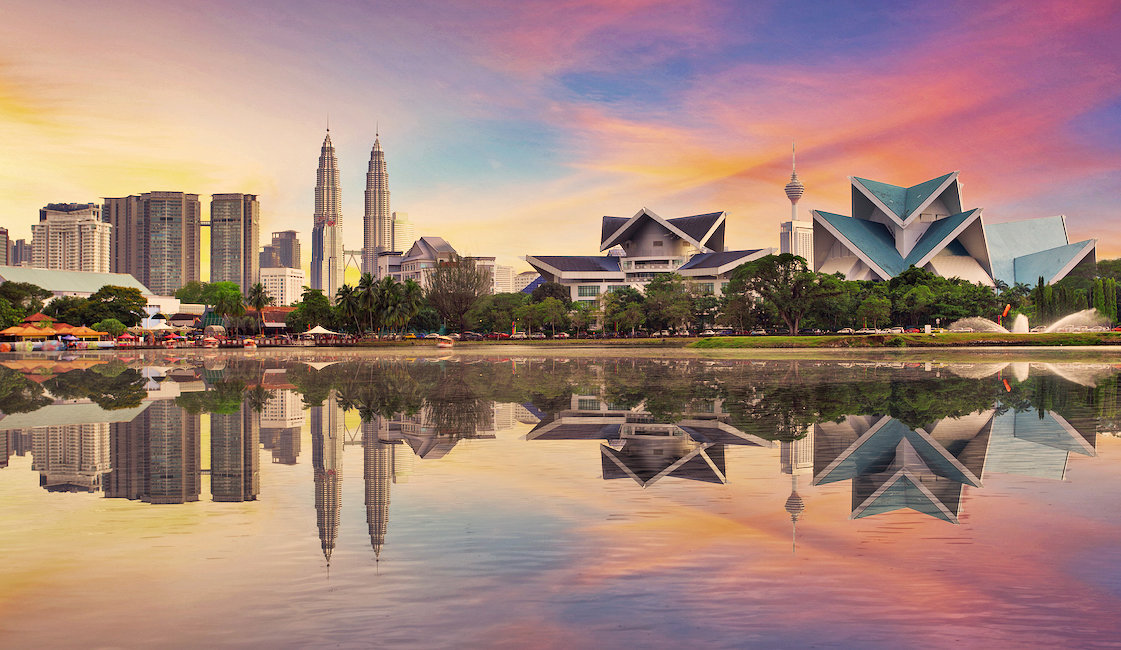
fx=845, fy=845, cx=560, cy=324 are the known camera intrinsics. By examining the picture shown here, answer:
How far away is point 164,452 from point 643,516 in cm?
760

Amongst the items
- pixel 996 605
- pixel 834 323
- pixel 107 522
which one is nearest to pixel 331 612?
pixel 107 522

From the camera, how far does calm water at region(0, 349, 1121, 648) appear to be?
5.25 metres

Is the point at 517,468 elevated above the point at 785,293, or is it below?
below

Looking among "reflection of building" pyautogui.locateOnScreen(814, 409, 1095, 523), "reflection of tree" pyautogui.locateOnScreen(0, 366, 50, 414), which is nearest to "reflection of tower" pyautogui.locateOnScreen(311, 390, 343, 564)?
"reflection of building" pyautogui.locateOnScreen(814, 409, 1095, 523)

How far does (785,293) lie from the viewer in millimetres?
61031

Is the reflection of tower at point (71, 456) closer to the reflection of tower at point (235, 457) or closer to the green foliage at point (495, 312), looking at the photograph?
the reflection of tower at point (235, 457)

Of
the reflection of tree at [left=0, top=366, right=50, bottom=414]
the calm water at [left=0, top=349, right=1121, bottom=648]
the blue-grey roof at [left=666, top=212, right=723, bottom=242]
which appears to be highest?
the blue-grey roof at [left=666, top=212, right=723, bottom=242]

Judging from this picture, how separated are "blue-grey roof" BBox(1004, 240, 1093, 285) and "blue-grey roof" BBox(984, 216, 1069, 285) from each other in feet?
3.84

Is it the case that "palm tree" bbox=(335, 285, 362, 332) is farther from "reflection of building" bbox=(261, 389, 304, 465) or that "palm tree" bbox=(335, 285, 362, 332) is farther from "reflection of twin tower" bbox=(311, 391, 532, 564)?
"reflection of twin tower" bbox=(311, 391, 532, 564)

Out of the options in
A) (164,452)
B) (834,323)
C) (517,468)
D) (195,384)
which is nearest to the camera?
(517,468)

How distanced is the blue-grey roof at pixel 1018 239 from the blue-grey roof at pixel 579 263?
49751mm

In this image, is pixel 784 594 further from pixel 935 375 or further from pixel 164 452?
pixel 935 375

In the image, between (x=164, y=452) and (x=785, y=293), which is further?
(x=785, y=293)

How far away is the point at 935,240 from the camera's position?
326 feet
